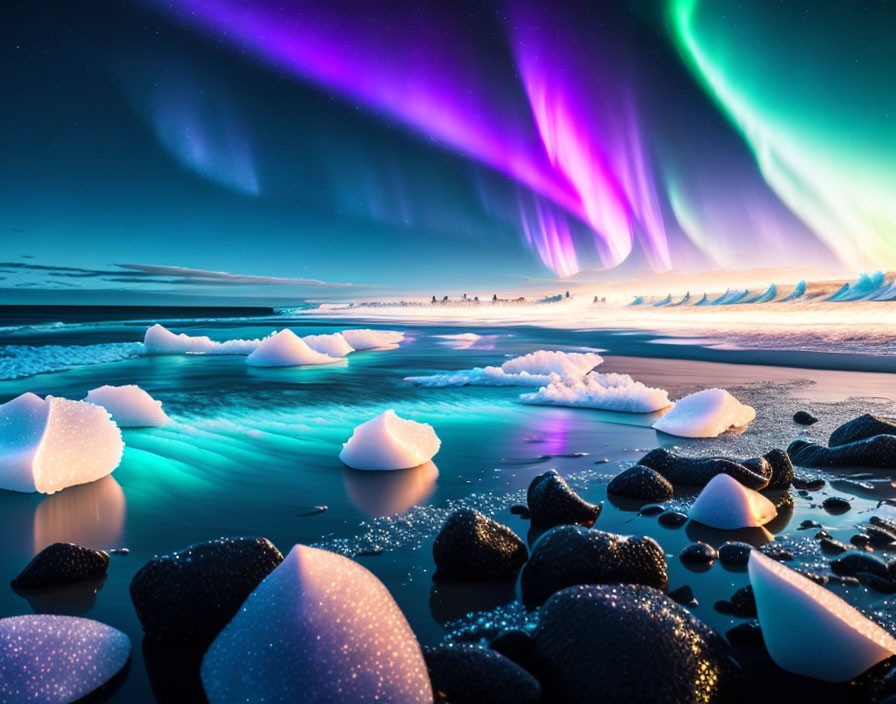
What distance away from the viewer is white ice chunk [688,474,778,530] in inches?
119

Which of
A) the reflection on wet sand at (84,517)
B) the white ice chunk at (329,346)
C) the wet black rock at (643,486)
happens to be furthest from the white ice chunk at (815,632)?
the white ice chunk at (329,346)

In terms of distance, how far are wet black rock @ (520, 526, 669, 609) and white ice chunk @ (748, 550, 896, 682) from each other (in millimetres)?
484

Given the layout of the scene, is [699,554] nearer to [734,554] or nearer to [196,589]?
[734,554]

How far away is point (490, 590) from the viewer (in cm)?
240

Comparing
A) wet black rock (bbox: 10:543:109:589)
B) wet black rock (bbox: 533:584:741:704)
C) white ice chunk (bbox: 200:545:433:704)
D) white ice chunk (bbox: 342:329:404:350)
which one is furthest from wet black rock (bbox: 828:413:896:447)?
white ice chunk (bbox: 342:329:404:350)

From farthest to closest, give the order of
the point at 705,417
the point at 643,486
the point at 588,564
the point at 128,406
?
the point at 128,406
the point at 705,417
the point at 643,486
the point at 588,564

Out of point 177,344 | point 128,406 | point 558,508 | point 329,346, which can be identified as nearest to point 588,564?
point 558,508

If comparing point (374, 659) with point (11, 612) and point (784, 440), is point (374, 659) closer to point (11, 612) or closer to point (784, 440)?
point (11, 612)

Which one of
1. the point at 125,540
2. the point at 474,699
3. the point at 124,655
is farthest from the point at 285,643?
the point at 125,540

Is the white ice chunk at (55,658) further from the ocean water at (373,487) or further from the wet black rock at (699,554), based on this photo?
the wet black rock at (699,554)

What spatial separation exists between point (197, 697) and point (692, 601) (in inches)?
73.9

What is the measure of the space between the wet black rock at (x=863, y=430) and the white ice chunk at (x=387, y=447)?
11.2ft

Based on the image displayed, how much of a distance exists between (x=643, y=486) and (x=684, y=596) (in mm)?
1223

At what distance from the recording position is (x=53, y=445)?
12.7 feet
